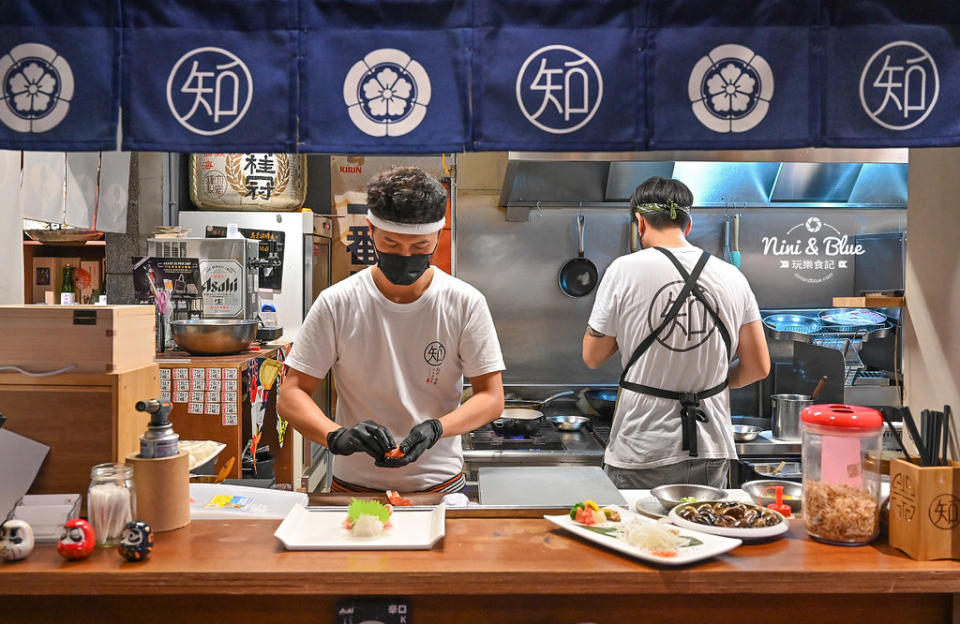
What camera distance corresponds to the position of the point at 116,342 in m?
1.91

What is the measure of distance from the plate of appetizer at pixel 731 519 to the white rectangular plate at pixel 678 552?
3cm

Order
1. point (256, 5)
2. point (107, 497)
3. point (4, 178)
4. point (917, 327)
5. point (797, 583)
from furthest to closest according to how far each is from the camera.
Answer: point (4, 178)
point (917, 327)
point (256, 5)
point (107, 497)
point (797, 583)

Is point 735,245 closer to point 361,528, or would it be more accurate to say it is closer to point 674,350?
point 674,350

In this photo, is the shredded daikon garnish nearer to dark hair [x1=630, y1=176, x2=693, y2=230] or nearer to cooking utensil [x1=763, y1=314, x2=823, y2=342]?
dark hair [x1=630, y1=176, x2=693, y2=230]

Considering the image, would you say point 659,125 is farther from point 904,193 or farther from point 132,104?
point 904,193

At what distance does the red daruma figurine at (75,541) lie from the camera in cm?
165

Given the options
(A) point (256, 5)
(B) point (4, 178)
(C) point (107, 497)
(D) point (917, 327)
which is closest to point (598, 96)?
(A) point (256, 5)

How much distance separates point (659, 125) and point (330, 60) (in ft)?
2.76

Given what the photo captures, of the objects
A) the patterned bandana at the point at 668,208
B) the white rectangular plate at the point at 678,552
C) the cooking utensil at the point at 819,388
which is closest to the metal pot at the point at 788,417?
the cooking utensil at the point at 819,388

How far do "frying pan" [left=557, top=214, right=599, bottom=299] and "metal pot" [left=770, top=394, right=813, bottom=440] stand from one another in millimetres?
1652

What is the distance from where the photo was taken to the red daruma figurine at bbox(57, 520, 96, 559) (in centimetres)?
165

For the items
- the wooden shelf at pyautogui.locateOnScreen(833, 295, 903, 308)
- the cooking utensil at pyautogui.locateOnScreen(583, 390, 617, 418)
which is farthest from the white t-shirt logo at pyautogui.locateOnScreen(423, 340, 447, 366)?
the cooking utensil at pyautogui.locateOnScreen(583, 390, 617, 418)

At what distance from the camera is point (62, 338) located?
190 centimetres

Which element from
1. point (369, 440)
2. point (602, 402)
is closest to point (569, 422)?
point (602, 402)
